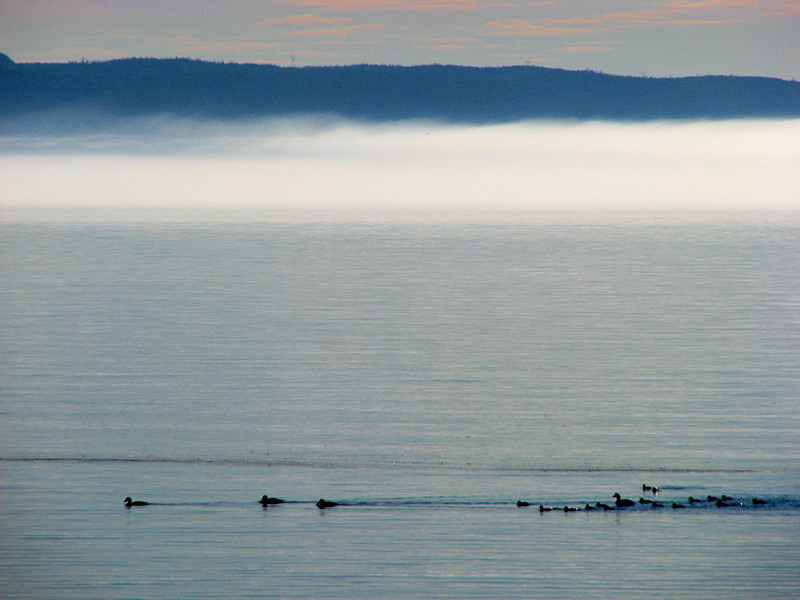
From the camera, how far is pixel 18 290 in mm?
81125

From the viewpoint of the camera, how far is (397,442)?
113 ft

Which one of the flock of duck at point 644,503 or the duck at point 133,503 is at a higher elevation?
the duck at point 133,503

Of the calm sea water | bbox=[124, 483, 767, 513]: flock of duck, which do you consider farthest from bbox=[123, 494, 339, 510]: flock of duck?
the calm sea water

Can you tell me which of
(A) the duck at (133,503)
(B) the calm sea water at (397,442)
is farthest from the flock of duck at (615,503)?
(B) the calm sea water at (397,442)

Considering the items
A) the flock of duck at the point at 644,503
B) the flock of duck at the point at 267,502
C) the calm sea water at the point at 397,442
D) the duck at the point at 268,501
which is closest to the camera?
the calm sea water at the point at 397,442

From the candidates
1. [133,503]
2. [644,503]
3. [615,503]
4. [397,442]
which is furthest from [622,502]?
[133,503]

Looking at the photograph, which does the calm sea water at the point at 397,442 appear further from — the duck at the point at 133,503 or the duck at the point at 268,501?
the duck at the point at 268,501

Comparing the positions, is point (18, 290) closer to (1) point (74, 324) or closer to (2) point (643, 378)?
(1) point (74, 324)

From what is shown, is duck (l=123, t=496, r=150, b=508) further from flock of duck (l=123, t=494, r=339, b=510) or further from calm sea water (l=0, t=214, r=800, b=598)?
calm sea water (l=0, t=214, r=800, b=598)

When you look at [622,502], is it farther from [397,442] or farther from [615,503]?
[397,442]

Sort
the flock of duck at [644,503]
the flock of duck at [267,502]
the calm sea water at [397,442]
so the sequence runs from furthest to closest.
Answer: the flock of duck at [267,502] < the flock of duck at [644,503] < the calm sea water at [397,442]

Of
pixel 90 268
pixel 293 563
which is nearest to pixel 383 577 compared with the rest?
pixel 293 563

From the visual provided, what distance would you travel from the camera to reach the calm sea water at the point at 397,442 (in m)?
25.2

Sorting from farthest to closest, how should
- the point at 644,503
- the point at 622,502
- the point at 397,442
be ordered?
the point at 397,442
the point at 644,503
the point at 622,502
